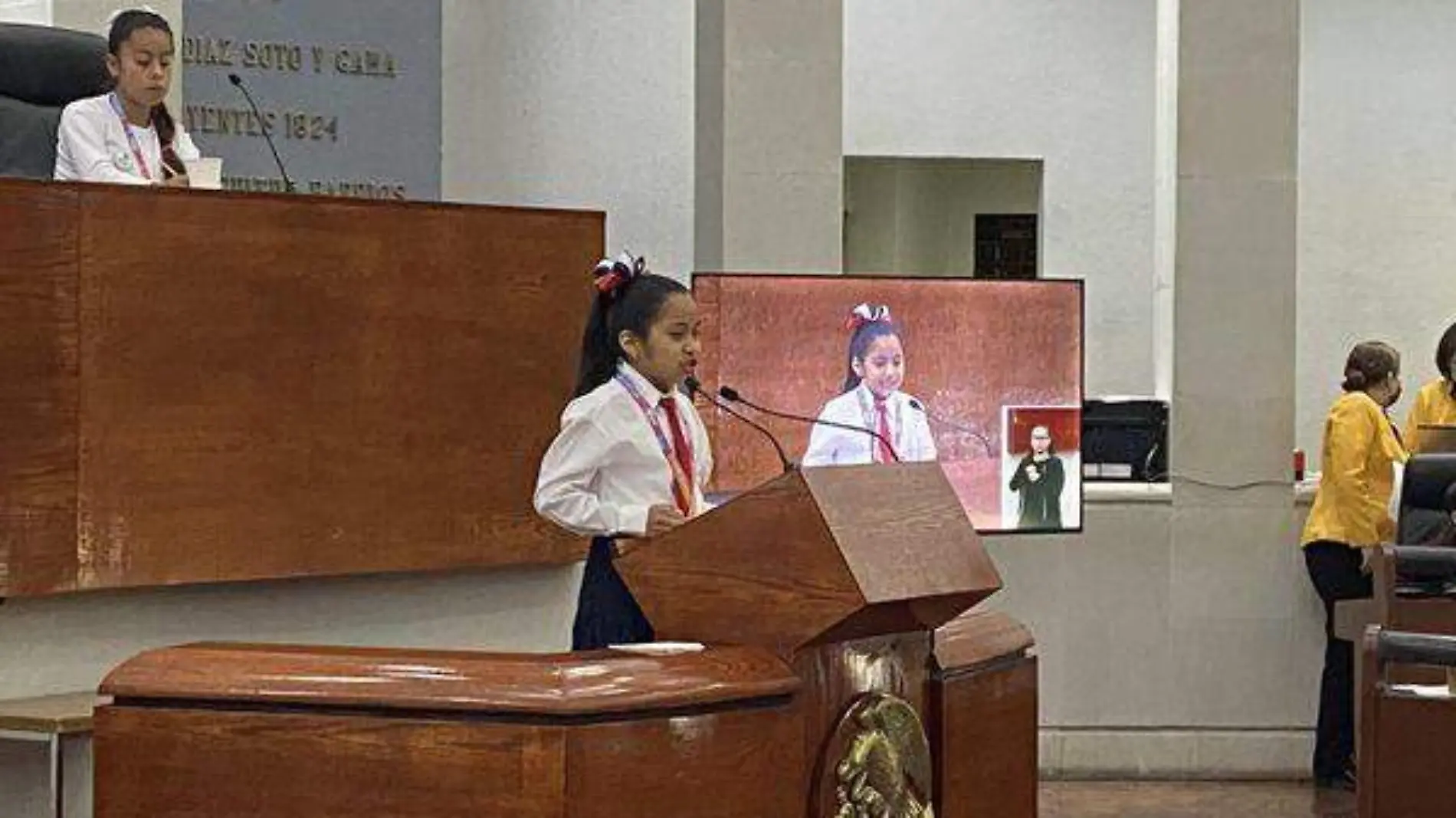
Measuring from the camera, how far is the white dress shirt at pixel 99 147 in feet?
19.3

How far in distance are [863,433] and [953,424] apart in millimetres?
688

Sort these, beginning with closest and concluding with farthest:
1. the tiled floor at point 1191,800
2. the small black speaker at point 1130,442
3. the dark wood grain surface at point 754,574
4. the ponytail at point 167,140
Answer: the dark wood grain surface at point 754,574
the ponytail at point 167,140
the tiled floor at point 1191,800
the small black speaker at point 1130,442

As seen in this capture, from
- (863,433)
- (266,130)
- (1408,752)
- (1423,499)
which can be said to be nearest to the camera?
(1408,752)

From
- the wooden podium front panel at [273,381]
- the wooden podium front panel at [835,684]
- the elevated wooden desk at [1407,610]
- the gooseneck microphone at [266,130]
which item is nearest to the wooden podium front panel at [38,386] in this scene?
the wooden podium front panel at [273,381]

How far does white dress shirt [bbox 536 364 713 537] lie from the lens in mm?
4941

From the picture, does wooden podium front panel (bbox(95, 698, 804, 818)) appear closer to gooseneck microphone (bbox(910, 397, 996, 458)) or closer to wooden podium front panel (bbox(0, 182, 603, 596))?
wooden podium front panel (bbox(0, 182, 603, 596))

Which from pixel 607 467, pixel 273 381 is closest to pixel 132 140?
pixel 273 381

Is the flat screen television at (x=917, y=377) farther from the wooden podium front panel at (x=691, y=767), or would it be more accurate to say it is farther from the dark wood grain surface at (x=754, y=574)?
the wooden podium front panel at (x=691, y=767)

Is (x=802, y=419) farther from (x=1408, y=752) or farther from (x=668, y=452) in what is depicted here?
(x=1408, y=752)

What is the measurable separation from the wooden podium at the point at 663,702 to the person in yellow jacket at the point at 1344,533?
601 centimetres

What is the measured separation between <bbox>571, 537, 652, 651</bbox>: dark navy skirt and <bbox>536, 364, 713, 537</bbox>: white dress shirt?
5cm

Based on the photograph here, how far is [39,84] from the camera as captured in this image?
659 centimetres

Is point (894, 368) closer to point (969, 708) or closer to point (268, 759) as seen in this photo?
point (969, 708)

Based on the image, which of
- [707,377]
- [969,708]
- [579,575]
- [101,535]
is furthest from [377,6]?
[969,708]
